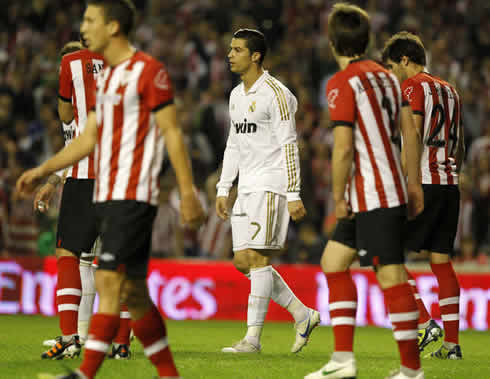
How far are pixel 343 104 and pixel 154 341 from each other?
5.50ft

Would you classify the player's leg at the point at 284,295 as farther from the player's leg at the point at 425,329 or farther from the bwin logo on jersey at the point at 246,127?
the bwin logo on jersey at the point at 246,127

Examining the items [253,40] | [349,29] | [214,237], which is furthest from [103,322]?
[214,237]

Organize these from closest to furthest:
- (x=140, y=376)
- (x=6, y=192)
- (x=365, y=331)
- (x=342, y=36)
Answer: (x=342, y=36) → (x=140, y=376) → (x=365, y=331) → (x=6, y=192)

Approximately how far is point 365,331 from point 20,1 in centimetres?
1026

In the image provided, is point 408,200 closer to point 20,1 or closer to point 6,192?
point 6,192

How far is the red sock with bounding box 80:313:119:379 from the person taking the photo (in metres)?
4.39

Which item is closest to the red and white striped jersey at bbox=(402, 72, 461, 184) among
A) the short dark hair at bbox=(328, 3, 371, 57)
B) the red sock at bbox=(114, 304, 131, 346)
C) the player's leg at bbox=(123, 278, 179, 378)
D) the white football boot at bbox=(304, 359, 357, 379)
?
the short dark hair at bbox=(328, 3, 371, 57)

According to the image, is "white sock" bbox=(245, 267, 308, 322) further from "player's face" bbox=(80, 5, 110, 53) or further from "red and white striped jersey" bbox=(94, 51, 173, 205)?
"player's face" bbox=(80, 5, 110, 53)

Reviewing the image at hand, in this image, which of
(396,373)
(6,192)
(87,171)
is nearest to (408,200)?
(396,373)

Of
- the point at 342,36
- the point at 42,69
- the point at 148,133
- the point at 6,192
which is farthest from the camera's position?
the point at 42,69

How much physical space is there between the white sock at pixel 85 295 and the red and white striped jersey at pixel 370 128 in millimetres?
2639

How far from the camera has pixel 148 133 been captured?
4.66 meters

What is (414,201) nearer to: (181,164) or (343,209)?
(343,209)

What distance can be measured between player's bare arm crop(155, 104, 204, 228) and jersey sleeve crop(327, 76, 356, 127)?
38.1 inches
